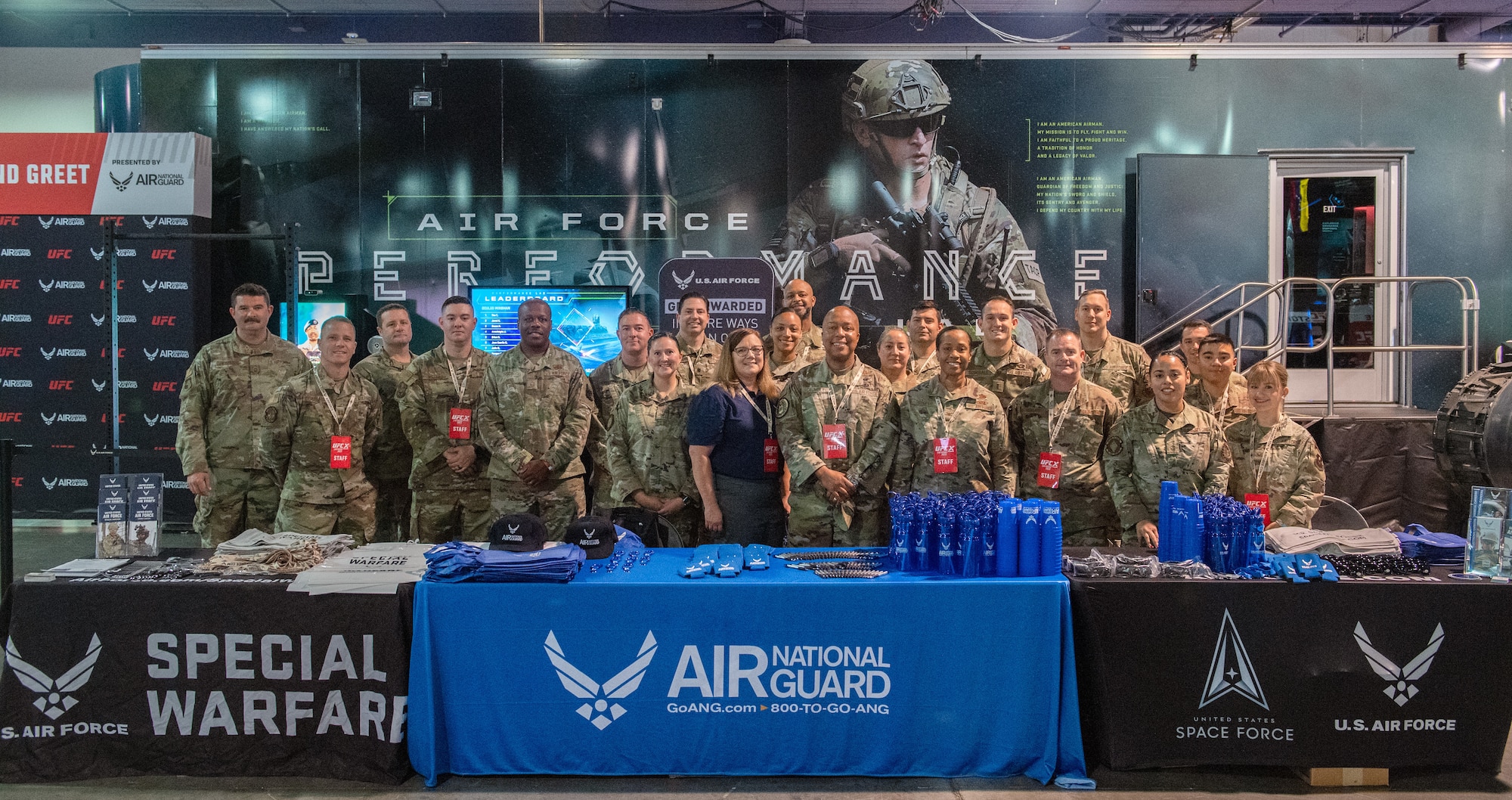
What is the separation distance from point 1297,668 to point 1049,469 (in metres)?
1.30

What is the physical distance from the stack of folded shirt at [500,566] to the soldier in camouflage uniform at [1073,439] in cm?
221

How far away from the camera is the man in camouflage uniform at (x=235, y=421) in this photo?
4.40m

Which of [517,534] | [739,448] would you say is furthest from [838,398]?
[517,534]

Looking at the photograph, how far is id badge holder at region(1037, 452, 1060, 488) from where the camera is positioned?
386cm

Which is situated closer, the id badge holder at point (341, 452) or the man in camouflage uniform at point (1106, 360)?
the id badge holder at point (341, 452)

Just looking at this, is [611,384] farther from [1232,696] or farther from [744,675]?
[1232,696]

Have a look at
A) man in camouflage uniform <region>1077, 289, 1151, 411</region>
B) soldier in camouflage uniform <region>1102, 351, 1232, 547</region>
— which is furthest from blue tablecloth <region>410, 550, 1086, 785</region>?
man in camouflage uniform <region>1077, 289, 1151, 411</region>

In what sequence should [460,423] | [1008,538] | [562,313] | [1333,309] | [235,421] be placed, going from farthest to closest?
1. [562,313]
2. [1333,309]
3. [460,423]
4. [235,421]
5. [1008,538]

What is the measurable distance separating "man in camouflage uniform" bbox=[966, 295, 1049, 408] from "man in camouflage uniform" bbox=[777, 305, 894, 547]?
83cm

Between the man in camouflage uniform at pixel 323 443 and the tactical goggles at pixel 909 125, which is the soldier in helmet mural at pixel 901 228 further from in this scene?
the man in camouflage uniform at pixel 323 443

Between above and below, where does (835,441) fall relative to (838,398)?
below

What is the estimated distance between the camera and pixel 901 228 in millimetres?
5988

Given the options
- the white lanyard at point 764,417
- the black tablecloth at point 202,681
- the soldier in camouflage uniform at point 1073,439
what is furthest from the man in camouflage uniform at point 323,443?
the soldier in camouflage uniform at point 1073,439

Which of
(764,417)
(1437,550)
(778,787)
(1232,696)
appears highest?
(764,417)
